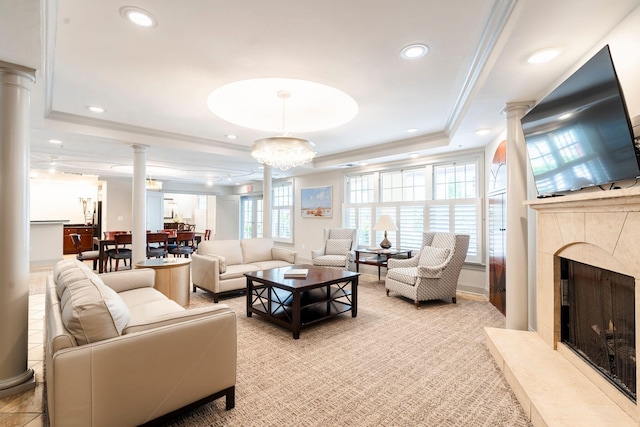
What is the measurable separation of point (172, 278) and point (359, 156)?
3.79 metres

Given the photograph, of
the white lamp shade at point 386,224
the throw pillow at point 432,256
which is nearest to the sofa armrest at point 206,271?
the white lamp shade at point 386,224

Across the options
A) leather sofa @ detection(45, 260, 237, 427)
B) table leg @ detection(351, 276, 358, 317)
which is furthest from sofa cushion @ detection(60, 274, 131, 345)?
table leg @ detection(351, 276, 358, 317)

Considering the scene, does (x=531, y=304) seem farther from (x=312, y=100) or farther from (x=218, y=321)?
(x=312, y=100)

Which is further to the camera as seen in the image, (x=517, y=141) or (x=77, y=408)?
(x=517, y=141)

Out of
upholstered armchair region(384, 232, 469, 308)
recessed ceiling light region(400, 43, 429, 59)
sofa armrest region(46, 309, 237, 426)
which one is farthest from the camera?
upholstered armchair region(384, 232, 469, 308)

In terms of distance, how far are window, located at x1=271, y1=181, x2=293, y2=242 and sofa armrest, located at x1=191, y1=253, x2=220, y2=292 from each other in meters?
3.72

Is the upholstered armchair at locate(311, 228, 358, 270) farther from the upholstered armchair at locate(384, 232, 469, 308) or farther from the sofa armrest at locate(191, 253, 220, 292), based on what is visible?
the sofa armrest at locate(191, 253, 220, 292)

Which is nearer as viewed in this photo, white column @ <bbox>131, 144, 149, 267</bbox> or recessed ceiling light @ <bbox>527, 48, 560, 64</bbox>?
recessed ceiling light @ <bbox>527, 48, 560, 64</bbox>

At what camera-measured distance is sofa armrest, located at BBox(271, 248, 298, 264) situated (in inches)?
221

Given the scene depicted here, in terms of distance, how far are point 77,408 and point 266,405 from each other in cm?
105

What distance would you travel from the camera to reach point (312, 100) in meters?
3.84

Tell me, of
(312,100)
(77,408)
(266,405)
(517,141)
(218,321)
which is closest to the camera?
(77,408)

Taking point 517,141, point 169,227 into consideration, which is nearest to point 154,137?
Answer: point 517,141

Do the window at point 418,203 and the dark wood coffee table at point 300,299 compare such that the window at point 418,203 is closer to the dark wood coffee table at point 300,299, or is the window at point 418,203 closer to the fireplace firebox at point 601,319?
the dark wood coffee table at point 300,299
